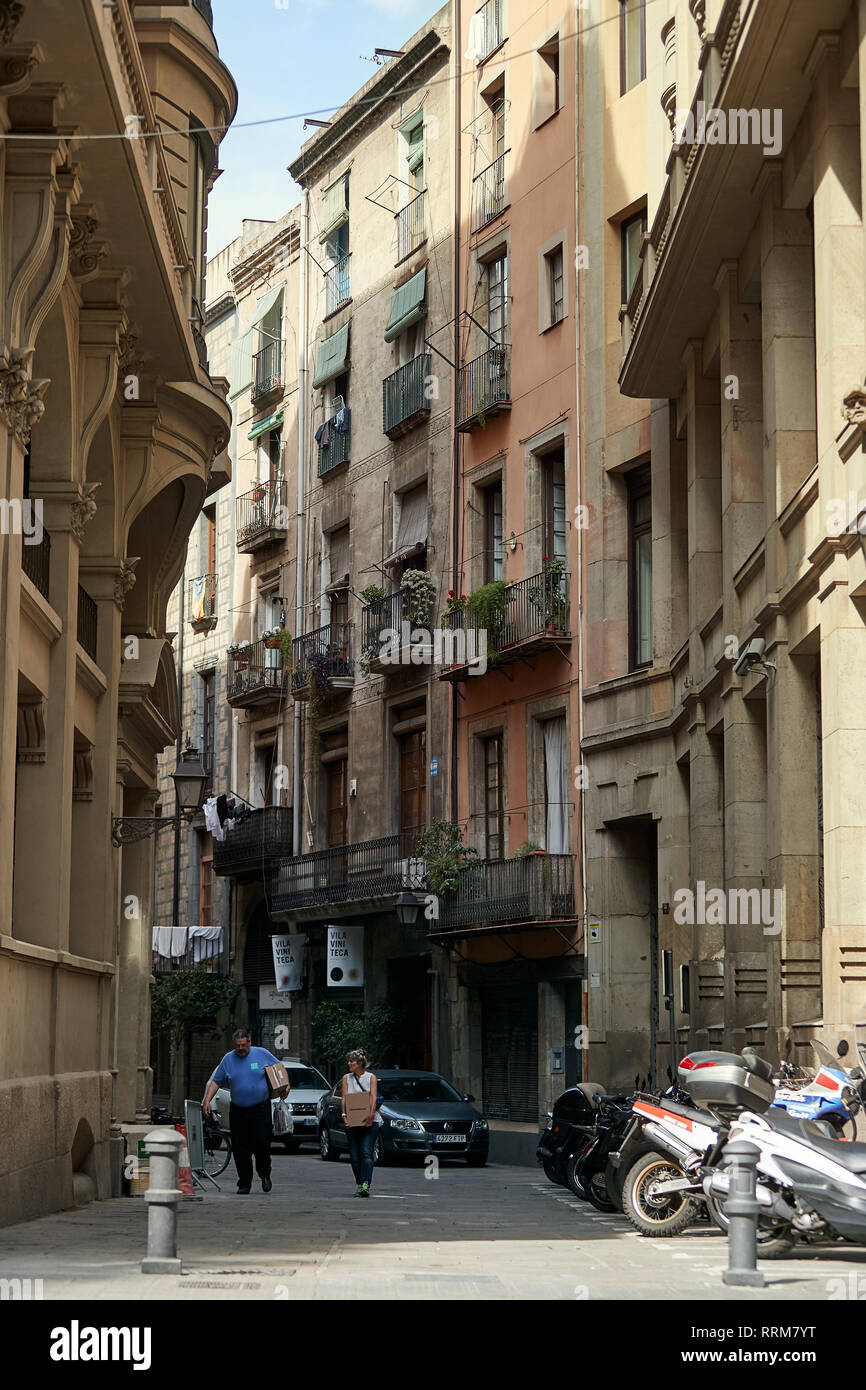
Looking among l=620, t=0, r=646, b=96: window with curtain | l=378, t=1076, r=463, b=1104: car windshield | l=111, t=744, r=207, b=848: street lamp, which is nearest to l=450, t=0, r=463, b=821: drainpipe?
l=620, t=0, r=646, b=96: window with curtain

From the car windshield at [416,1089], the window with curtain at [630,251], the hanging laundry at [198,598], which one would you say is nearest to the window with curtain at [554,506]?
the window with curtain at [630,251]

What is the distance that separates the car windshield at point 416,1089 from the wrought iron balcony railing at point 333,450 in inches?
672

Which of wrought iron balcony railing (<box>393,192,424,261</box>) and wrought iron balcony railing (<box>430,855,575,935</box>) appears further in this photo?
wrought iron balcony railing (<box>393,192,424,261</box>)

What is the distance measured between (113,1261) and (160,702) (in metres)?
16.3

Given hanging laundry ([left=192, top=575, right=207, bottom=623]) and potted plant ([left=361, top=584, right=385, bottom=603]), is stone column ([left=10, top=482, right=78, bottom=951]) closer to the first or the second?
potted plant ([left=361, top=584, right=385, bottom=603])

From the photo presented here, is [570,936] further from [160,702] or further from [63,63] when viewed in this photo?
[63,63]

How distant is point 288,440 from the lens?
4678cm

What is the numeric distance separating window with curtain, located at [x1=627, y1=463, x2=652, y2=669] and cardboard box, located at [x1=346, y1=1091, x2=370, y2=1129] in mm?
11591

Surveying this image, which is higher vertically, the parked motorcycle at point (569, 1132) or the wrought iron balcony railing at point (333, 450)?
the wrought iron balcony railing at point (333, 450)

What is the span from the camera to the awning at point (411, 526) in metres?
39.2

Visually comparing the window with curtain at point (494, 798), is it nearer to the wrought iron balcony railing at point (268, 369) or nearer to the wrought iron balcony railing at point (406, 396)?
the wrought iron balcony railing at point (406, 396)

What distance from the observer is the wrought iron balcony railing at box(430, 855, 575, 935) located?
104 feet
